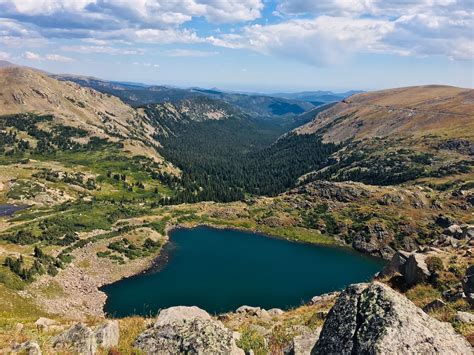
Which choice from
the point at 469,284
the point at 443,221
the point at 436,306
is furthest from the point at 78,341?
the point at 443,221

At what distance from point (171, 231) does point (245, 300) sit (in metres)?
67.2

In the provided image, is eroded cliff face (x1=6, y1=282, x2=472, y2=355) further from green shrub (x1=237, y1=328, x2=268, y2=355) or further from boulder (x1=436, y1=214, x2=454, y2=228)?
boulder (x1=436, y1=214, x2=454, y2=228)

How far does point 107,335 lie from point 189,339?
5.51 meters

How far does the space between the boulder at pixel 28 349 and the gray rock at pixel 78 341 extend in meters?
1.59

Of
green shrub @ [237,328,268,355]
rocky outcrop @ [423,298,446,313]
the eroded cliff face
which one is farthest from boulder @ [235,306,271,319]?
rocky outcrop @ [423,298,446,313]

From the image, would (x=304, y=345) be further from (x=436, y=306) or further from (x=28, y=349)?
(x=28, y=349)

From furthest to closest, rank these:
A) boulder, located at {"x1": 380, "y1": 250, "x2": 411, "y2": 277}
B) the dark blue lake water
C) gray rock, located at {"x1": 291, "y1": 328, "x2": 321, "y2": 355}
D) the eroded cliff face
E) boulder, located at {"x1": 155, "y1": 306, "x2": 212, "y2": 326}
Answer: the dark blue lake water < boulder, located at {"x1": 380, "y1": 250, "x2": 411, "y2": 277} < boulder, located at {"x1": 155, "y1": 306, "x2": 212, "y2": 326} < gray rock, located at {"x1": 291, "y1": 328, "x2": 321, "y2": 355} < the eroded cliff face

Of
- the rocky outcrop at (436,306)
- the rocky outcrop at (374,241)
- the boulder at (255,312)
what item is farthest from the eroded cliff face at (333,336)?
the rocky outcrop at (374,241)

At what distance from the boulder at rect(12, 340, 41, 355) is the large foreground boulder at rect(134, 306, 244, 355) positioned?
4.61m

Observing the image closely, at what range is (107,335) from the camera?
20516mm

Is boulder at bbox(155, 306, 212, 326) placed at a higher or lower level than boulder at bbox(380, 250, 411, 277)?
higher

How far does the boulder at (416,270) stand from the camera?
3541cm

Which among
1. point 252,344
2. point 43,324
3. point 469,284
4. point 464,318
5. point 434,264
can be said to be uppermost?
point 464,318

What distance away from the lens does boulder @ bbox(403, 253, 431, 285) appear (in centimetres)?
3541
